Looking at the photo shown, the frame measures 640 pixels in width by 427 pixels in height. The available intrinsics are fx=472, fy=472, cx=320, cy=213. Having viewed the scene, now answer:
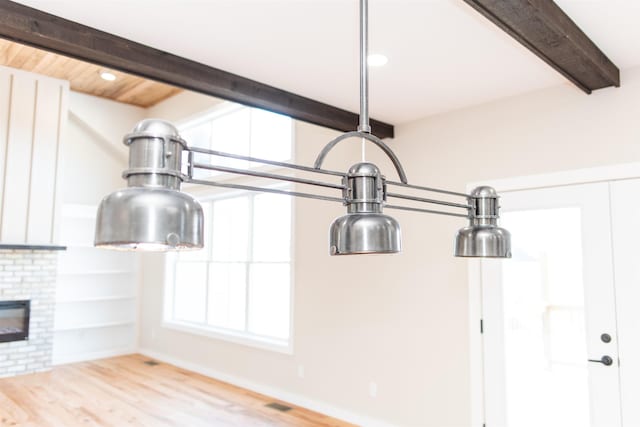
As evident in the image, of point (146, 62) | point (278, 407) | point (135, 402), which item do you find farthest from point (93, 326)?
point (146, 62)

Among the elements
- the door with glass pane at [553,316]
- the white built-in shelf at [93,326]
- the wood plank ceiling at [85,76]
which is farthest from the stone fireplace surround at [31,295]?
the door with glass pane at [553,316]

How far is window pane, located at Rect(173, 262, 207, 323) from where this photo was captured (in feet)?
21.7

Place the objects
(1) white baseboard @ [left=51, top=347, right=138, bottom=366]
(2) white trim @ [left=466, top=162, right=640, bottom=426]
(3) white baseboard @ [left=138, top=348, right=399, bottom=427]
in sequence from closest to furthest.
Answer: (2) white trim @ [left=466, top=162, right=640, bottom=426] → (3) white baseboard @ [left=138, top=348, right=399, bottom=427] → (1) white baseboard @ [left=51, top=347, right=138, bottom=366]

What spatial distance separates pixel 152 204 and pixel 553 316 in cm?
309

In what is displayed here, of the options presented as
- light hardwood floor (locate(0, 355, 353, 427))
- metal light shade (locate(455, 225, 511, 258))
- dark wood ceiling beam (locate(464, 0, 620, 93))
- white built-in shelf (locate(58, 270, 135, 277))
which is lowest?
light hardwood floor (locate(0, 355, 353, 427))

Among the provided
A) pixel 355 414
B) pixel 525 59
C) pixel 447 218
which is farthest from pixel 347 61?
pixel 355 414

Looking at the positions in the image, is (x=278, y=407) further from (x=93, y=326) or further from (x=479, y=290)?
(x=93, y=326)

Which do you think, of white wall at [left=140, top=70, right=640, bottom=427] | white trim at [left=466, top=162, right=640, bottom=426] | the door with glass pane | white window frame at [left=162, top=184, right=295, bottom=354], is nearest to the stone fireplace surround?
white window frame at [left=162, top=184, right=295, bottom=354]

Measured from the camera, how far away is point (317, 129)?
16.4 ft

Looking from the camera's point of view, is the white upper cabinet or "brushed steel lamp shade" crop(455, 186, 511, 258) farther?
the white upper cabinet

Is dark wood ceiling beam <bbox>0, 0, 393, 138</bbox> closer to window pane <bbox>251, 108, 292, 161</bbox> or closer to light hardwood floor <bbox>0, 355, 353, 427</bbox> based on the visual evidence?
window pane <bbox>251, 108, 292, 161</bbox>

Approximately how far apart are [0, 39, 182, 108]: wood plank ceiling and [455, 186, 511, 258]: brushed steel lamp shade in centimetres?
430

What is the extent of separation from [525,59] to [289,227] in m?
3.16

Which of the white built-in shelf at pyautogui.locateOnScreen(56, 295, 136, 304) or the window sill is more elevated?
the white built-in shelf at pyautogui.locateOnScreen(56, 295, 136, 304)
